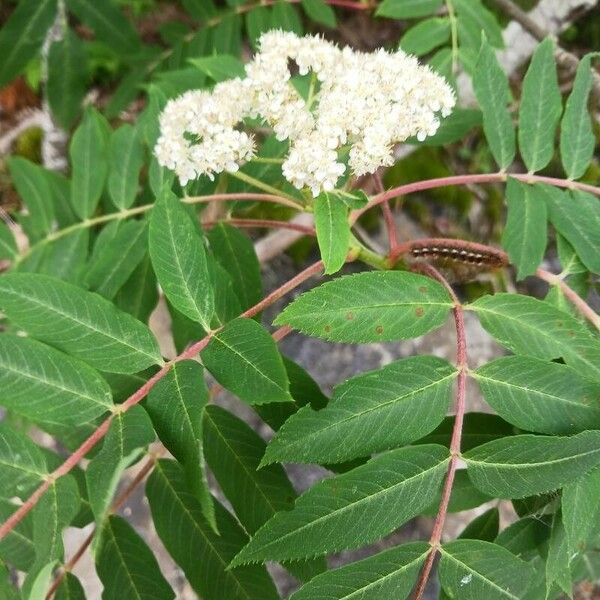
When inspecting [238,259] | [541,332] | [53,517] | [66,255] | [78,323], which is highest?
[66,255]

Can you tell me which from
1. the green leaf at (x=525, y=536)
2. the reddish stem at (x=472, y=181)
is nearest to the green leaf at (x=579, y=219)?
the reddish stem at (x=472, y=181)

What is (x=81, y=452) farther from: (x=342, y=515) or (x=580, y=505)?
(x=580, y=505)

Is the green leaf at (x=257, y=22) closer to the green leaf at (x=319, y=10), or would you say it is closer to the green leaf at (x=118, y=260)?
the green leaf at (x=319, y=10)

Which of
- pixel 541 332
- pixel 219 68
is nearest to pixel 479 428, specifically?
pixel 541 332

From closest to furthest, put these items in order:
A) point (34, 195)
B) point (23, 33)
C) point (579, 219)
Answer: point (579, 219), point (34, 195), point (23, 33)

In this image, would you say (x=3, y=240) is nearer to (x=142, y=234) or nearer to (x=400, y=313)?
(x=142, y=234)

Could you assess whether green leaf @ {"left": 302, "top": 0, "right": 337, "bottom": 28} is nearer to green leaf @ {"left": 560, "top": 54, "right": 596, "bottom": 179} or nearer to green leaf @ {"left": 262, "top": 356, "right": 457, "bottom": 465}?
green leaf @ {"left": 560, "top": 54, "right": 596, "bottom": 179}
